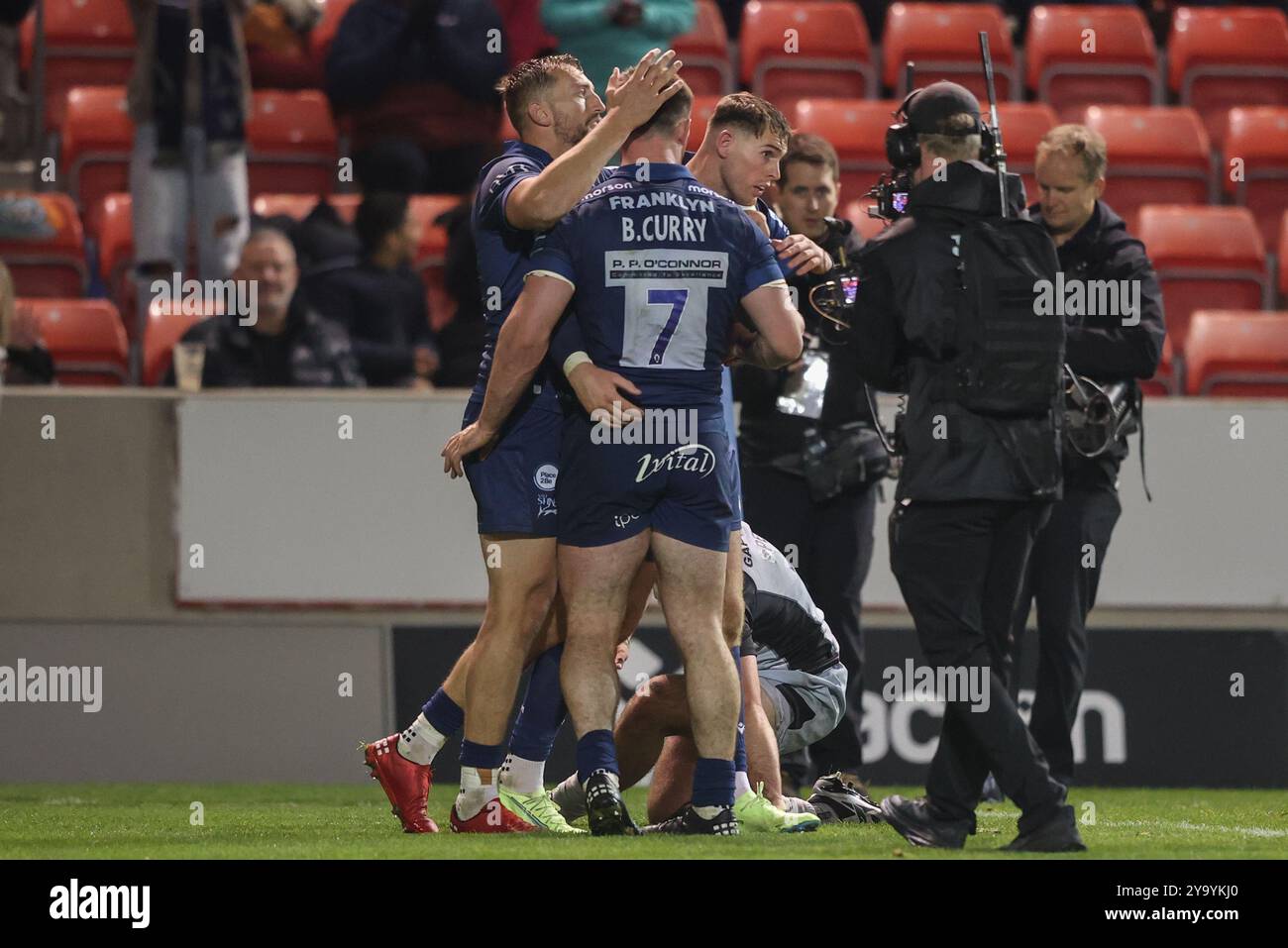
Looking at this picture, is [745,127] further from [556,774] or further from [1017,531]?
[556,774]

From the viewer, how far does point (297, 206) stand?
10711 mm

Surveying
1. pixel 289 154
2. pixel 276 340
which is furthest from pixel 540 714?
pixel 289 154

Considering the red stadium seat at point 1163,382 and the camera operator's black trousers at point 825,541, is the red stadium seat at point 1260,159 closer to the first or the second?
the red stadium seat at point 1163,382

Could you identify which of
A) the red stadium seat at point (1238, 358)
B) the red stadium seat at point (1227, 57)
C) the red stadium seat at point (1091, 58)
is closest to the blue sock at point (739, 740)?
the red stadium seat at point (1238, 358)

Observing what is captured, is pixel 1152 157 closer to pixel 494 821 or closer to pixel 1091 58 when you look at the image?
pixel 1091 58

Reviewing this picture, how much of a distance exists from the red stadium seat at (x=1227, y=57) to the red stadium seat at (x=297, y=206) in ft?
15.9

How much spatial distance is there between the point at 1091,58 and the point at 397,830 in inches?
290

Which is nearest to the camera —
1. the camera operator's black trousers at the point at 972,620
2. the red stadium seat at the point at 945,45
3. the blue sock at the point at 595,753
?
the camera operator's black trousers at the point at 972,620

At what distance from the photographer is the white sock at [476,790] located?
20.6ft

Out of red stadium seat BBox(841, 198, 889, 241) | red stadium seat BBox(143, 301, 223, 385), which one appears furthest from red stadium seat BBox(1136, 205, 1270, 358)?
red stadium seat BBox(143, 301, 223, 385)

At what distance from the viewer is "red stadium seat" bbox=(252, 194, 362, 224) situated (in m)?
10.4

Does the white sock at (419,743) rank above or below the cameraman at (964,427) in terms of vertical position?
below
